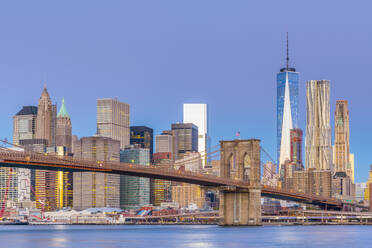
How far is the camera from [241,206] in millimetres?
90562

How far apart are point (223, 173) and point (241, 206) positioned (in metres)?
10.6

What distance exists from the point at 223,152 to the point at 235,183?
12.8 meters

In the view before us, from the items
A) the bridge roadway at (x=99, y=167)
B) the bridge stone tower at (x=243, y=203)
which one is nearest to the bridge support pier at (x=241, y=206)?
the bridge stone tower at (x=243, y=203)

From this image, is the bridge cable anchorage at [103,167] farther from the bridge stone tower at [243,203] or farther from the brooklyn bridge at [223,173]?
the bridge stone tower at [243,203]

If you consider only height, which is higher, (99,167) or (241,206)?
A: (99,167)

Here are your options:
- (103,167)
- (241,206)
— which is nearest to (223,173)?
(241,206)

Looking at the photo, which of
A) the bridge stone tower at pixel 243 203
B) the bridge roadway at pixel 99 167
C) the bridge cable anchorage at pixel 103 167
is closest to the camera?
the bridge cable anchorage at pixel 103 167

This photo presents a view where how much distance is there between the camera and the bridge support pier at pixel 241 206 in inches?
3538

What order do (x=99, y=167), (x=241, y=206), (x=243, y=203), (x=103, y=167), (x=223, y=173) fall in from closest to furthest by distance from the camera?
(x=99, y=167) < (x=103, y=167) < (x=243, y=203) < (x=241, y=206) < (x=223, y=173)

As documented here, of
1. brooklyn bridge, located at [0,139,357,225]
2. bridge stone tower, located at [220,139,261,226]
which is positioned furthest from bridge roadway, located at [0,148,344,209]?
bridge stone tower, located at [220,139,261,226]

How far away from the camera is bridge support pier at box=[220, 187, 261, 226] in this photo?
89875 millimetres

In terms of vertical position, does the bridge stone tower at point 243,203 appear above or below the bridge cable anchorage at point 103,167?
below

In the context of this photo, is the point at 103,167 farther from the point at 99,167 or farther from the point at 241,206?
the point at 241,206

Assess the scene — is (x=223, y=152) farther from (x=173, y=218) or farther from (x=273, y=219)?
(x=173, y=218)
